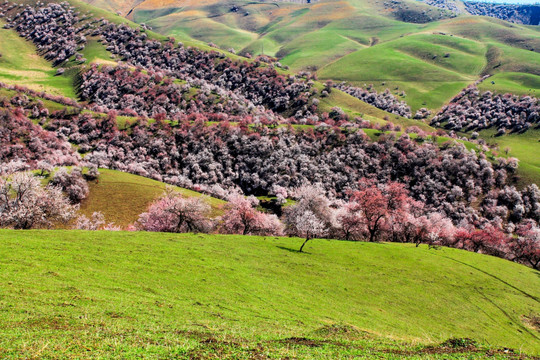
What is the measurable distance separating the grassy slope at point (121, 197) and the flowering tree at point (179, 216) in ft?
48.1

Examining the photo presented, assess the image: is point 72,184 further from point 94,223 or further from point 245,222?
point 245,222

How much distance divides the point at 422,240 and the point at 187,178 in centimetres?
10377

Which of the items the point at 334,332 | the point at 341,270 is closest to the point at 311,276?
the point at 341,270

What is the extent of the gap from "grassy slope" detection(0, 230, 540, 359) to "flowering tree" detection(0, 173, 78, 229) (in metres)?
19.9

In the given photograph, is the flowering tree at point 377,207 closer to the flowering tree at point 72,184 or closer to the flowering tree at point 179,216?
the flowering tree at point 179,216

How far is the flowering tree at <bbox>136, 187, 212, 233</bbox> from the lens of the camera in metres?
66.3

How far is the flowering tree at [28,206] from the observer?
57375mm

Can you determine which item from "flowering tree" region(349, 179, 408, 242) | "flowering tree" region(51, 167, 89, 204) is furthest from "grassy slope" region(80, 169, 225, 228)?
"flowering tree" region(349, 179, 408, 242)

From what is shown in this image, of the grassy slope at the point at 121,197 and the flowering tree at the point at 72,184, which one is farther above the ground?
the flowering tree at the point at 72,184

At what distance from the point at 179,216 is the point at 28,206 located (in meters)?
28.5

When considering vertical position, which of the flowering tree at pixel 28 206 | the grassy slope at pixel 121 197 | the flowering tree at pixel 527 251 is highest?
the flowering tree at pixel 28 206

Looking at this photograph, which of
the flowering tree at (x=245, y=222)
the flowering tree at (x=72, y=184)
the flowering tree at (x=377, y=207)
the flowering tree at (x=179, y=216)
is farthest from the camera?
the flowering tree at (x=72, y=184)

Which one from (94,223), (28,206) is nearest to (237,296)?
(28,206)

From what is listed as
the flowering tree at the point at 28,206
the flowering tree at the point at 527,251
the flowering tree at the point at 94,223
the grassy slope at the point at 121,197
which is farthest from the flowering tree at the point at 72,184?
the flowering tree at the point at 527,251
